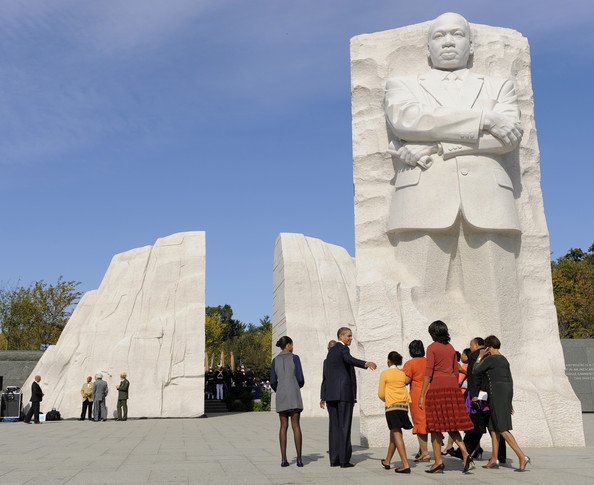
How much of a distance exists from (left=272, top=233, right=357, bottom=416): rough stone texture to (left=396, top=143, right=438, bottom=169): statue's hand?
10.4m

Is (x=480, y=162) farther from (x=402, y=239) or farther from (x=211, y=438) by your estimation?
(x=211, y=438)

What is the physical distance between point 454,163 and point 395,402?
3300 millimetres

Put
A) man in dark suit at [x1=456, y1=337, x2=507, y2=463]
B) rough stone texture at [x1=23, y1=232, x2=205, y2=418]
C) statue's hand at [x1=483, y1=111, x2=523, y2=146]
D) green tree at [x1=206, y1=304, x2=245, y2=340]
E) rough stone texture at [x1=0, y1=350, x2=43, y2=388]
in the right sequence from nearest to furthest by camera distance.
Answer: man in dark suit at [x1=456, y1=337, x2=507, y2=463] → statue's hand at [x1=483, y1=111, x2=523, y2=146] → rough stone texture at [x1=23, y1=232, x2=205, y2=418] → rough stone texture at [x1=0, y1=350, x2=43, y2=388] → green tree at [x1=206, y1=304, x2=245, y2=340]

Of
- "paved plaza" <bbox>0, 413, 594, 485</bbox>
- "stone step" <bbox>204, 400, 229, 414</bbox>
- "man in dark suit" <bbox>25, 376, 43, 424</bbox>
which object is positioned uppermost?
"man in dark suit" <bbox>25, 376, 43, 424</bbox>

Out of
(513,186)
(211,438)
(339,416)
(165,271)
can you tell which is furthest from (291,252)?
(339,416)

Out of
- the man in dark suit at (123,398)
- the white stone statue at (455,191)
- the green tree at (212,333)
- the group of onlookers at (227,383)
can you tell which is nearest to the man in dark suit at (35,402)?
the man in dark suit at (123,398)

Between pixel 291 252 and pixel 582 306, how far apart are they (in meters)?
19.0

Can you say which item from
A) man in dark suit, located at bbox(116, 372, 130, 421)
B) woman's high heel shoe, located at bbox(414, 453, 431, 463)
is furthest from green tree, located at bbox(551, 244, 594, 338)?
woman's high heel shoe, located at bbox(414, 453, 431, 463)

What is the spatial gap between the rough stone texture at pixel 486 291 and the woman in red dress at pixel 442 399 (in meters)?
2.06

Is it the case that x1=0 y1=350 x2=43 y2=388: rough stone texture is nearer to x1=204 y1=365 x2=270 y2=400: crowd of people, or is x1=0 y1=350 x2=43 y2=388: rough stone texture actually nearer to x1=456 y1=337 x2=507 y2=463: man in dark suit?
x1=204 y1=365 x2=270 y2=400: crowd of people

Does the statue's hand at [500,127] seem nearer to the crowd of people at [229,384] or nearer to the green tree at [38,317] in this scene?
the crowd of people at [229,384]

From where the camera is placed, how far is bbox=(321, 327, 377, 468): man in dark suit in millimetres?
5980

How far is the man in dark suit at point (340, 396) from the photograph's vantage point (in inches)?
235

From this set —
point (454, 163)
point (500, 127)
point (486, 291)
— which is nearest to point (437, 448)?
point (486, 291)
